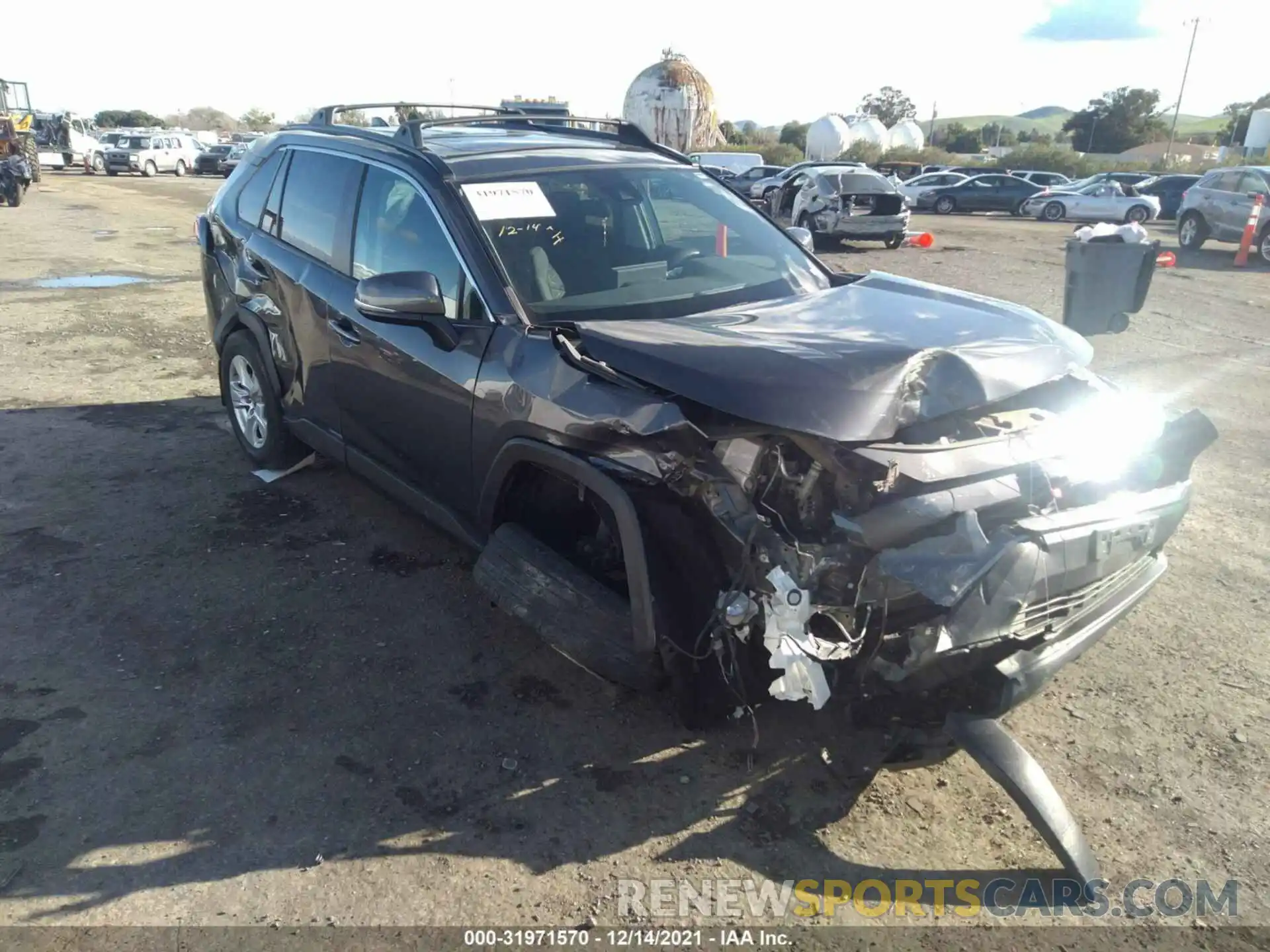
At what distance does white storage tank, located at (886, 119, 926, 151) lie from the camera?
70.9 metres

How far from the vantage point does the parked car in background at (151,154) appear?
35406 millimetres

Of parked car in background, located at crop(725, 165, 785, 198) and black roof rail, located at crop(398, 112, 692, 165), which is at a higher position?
black roof rail, located at crop(398, 112, 692, 165)

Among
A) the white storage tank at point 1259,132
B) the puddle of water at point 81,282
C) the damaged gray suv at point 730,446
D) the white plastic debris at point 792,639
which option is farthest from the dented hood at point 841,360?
the white storage tank at point 1259,132

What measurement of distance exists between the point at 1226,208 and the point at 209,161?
3588cm

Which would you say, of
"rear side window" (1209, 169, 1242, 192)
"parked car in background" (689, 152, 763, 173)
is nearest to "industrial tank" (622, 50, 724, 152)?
"parked car in background" (689, 152, 763, 173)

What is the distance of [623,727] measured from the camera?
324 centimetres

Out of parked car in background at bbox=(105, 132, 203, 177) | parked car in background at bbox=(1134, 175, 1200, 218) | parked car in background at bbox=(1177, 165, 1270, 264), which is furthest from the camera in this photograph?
parked car in background at bbox=(105, 132, 203, 177)

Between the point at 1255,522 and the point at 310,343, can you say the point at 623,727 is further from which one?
the point at 1255,522

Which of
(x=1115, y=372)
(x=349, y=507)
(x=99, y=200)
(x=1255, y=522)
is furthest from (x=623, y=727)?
(x=99, y=200)

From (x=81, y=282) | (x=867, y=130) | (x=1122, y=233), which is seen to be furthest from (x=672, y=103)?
(x=1122, y=233)

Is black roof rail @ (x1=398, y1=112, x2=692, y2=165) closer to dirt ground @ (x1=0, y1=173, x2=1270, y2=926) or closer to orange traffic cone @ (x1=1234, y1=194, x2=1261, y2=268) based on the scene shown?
dirt ground @ (x1=0, y1=173, x2=1270, y2=926)

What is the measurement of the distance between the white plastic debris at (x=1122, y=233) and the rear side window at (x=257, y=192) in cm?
553

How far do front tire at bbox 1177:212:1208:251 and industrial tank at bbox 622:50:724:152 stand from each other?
35.7 meters

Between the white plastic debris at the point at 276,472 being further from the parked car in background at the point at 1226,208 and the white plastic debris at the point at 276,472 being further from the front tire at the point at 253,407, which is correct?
the parked car in background at the point at 1226,208
